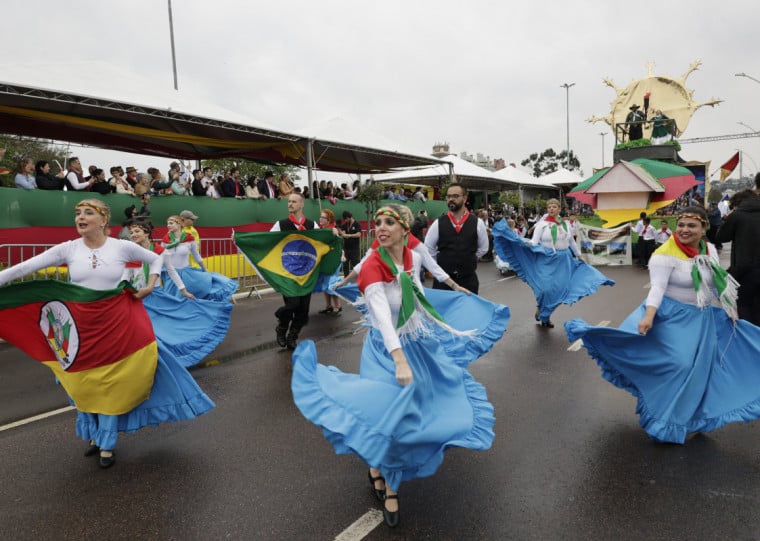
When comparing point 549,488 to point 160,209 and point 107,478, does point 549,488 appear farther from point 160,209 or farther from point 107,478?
point 160,209

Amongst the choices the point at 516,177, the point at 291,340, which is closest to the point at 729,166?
the point at 291,340

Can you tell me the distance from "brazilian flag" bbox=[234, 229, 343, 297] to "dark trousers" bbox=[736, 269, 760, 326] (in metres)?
5.12

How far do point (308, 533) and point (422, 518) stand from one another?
663 millimetres

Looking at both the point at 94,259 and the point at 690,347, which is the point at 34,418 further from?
the point at 690,347

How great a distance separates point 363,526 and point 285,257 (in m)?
4.83

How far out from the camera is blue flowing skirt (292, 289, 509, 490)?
2.80 m

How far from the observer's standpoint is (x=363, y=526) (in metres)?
3.07

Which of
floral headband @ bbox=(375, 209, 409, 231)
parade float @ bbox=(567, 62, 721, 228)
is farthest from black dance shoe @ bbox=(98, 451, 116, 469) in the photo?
parade float @ bbox=(567, 62, 721, 228)

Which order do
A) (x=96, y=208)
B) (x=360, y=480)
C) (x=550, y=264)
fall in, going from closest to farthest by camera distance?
(x=360, y=480)
(x=96, y=208)
(x=550, y=264)

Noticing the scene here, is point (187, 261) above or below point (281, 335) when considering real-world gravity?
above

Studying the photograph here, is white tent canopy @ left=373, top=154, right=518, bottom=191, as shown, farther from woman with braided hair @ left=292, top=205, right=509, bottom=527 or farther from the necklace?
woman with braided hair @ left=292, top=205, right=509, bottom=527

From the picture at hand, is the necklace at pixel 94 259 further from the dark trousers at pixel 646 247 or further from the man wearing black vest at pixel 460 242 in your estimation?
the dark trousers at pixel 646 247

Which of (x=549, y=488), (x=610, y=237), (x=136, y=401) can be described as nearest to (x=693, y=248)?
(x=549, y=488)

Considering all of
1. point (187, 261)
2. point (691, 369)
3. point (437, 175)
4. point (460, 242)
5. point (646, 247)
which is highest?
point (437, 175)
